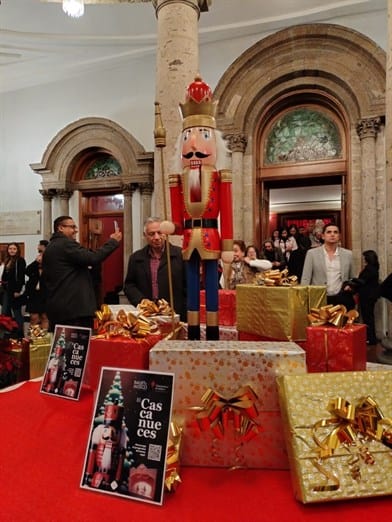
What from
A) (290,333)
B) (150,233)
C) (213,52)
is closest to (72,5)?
(213,52)

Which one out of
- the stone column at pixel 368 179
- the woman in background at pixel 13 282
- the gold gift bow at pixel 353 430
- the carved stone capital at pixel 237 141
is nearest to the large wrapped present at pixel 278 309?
the gold gift bow at pixel 353 430

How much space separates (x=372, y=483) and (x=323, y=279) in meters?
2.48

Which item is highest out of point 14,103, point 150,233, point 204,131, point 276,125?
point 14,103

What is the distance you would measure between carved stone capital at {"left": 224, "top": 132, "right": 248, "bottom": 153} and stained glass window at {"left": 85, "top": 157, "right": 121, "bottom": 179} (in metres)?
2.64

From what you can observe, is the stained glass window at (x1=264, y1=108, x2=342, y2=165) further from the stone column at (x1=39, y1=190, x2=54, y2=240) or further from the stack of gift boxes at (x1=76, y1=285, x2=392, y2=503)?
the stack of gift boxes at (x1=76, y1=285, x2=392, y2=503)

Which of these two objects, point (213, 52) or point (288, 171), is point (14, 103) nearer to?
point (213, 52)

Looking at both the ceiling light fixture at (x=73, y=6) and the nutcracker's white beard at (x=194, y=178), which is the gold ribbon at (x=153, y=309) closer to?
the nutcracker's white beard at (x=194, y=178)

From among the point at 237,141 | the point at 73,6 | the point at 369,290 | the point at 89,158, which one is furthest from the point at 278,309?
the point at 89,158

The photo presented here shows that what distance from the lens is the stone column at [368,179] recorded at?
245 inches

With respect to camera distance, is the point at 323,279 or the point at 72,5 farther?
the point at 72,5

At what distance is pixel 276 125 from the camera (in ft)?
23.9

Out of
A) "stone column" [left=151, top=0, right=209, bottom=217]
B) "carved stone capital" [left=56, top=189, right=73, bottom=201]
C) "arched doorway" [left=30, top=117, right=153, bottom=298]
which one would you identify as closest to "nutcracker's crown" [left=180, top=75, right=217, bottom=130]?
"stone column" [left=151, top=0, right=209, bottom=217]

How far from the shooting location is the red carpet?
0.85 meters

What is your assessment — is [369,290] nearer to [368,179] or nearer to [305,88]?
[368,179]
